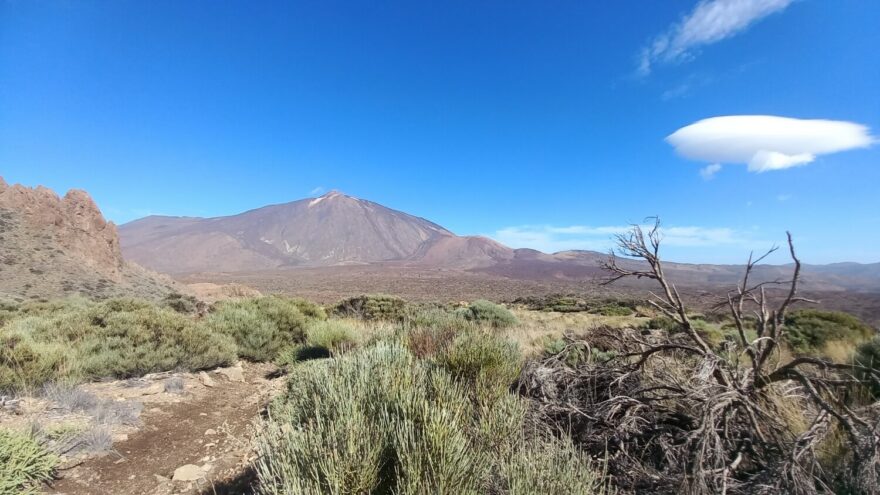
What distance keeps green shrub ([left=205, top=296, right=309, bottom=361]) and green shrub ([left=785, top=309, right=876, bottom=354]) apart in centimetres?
1150

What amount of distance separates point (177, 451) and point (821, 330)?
46.2 ft

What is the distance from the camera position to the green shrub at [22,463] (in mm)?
2789

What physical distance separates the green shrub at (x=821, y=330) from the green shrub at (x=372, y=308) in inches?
456

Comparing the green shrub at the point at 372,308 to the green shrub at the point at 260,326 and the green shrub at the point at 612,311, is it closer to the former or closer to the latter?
the green shrub at the point at 260,326

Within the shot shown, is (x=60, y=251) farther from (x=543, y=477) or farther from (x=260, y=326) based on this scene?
(x=543, y=477)

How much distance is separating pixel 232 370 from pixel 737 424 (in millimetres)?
7276

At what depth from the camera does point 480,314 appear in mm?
14828

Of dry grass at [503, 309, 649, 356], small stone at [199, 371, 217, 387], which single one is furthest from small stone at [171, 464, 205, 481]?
dry grass at [503, 309, 649, 356]

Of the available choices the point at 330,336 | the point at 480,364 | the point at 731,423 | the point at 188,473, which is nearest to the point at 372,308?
the point at 330,336

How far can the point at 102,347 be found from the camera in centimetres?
627

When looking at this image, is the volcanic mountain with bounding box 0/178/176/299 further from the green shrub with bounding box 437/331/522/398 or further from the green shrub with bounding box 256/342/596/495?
the green shrub with bounding box 256/342/596/495

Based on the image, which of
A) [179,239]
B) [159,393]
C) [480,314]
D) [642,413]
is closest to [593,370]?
[642,413]

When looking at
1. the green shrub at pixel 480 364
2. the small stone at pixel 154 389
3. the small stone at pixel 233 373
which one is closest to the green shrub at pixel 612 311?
the small stone at pixel 233 373

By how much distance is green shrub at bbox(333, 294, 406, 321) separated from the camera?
604 inches
